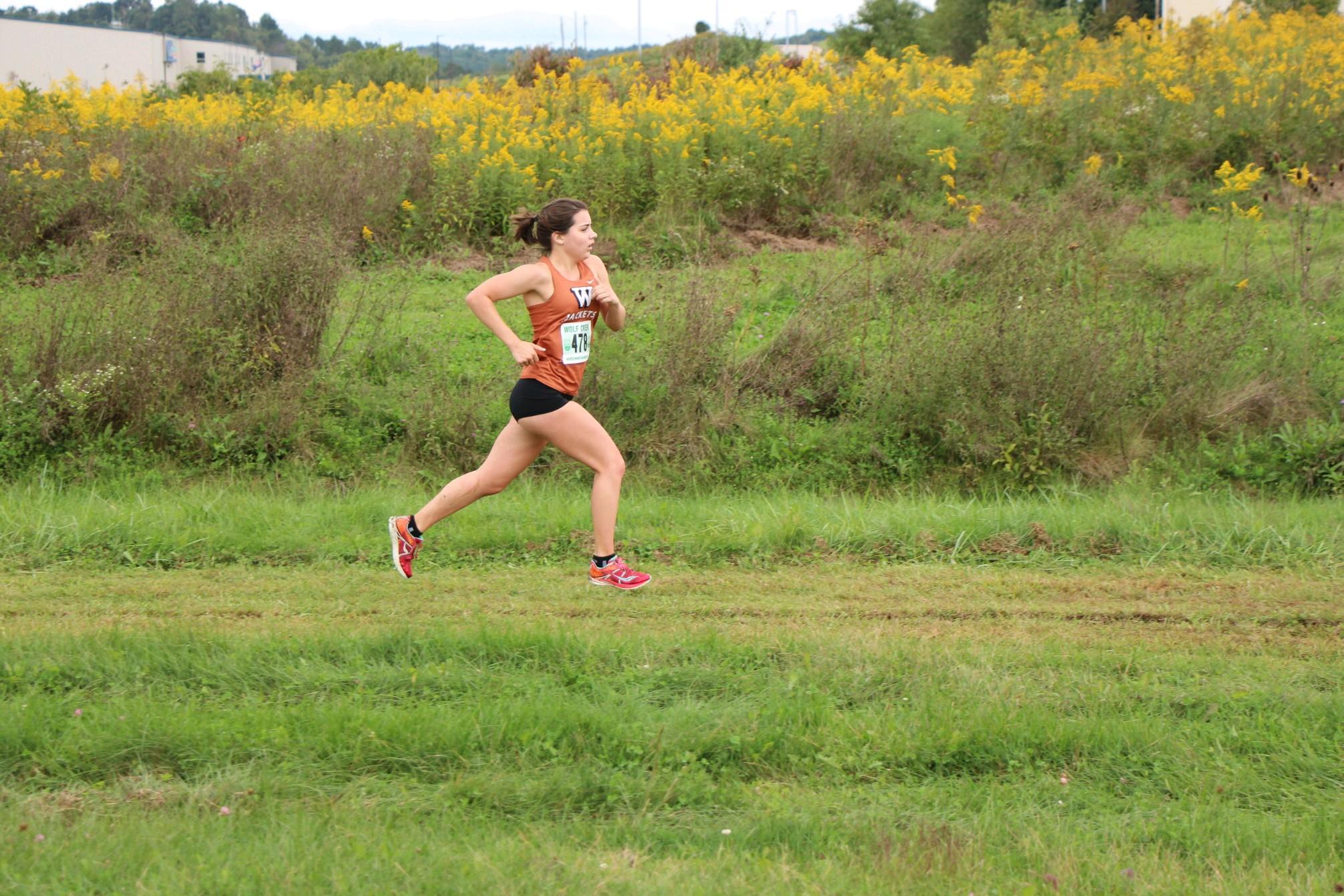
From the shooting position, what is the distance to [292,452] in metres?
9.30

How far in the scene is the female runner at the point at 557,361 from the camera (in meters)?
6.18

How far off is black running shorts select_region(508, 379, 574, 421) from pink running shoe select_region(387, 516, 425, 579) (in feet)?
3.36

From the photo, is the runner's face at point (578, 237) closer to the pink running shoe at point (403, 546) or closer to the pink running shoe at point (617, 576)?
the pink running shoe at point (617, 576)

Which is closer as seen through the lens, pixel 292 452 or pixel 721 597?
pixel 721 597

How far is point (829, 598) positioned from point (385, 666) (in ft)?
8.15

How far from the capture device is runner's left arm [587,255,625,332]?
6.36 m

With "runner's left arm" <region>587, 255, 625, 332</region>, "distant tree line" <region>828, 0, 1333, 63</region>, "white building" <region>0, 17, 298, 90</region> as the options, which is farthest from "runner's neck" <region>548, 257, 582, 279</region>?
"white building" <region>0, 17, 298, 90</region>

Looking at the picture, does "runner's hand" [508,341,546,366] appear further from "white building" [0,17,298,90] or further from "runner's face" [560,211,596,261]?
"white building" [0,17,298,90]

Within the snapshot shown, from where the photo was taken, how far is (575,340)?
634cm

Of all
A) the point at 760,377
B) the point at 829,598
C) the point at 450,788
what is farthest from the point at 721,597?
the point at 760,377

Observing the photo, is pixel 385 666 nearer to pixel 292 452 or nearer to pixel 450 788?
pixel 450 788

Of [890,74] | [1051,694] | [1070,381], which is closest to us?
[1051,694]

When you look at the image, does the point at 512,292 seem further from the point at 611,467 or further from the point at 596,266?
the point at 611,467

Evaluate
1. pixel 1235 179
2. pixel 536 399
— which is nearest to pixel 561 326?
pixel 536 399
